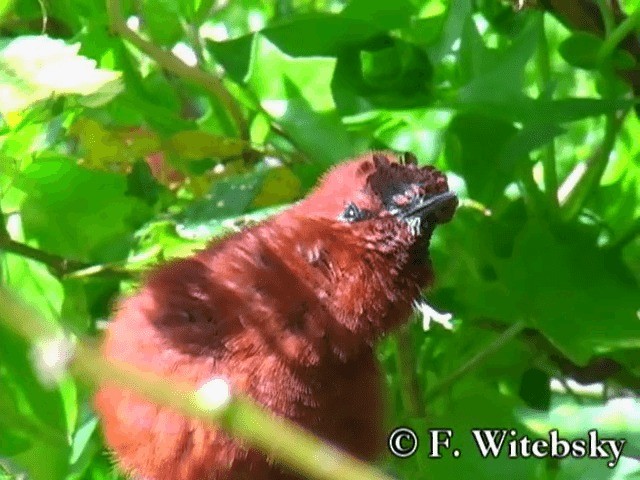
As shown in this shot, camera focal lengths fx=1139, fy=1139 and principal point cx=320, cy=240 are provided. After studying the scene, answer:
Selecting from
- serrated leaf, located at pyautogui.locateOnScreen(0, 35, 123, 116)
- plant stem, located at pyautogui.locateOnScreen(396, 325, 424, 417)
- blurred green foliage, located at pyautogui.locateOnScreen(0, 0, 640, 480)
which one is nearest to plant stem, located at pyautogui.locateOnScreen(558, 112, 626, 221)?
blurred green foliage, located at pyautogui.locateOnScreen(0, 0, 640, 480)

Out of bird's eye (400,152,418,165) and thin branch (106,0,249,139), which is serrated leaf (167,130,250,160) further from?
bird's eye (400,152,418,165)

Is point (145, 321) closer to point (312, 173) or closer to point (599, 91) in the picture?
point (312, 173)

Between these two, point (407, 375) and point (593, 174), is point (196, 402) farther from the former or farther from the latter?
point (593, 174)

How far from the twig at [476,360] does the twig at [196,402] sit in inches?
14.0

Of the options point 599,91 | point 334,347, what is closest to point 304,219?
point 334,347

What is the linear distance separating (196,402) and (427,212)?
0.23 meters

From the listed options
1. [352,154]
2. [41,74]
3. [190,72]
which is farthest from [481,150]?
Result: [41,74]

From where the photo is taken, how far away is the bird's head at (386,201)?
1.40 feet

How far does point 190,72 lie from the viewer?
0.63m

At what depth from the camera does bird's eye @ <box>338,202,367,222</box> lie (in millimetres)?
435

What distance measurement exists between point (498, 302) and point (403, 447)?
0.10 metres

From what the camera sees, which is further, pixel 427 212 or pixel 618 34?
pixel 618 34

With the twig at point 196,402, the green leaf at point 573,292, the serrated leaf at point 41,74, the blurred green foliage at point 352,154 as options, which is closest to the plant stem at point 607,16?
the blurred green foliage at point 352,154

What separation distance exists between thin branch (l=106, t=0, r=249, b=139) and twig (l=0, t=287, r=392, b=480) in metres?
0.40
